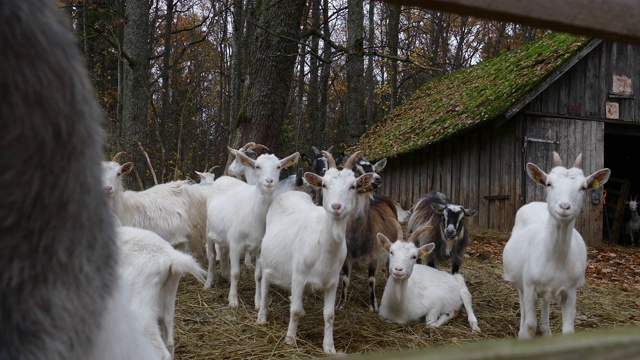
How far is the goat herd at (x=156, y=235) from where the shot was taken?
2.26 ft

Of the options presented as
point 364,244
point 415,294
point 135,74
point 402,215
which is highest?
point 135,74

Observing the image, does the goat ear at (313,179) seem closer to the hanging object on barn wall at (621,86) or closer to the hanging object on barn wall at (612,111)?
the hanging object on barn wall at (612,111)

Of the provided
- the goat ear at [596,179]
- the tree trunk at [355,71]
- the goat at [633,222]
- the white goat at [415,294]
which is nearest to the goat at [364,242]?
the white goat at [415,294]

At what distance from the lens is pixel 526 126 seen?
14.9 metres

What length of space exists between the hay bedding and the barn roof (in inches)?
197

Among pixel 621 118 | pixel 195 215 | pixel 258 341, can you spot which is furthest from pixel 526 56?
pixel 258 341

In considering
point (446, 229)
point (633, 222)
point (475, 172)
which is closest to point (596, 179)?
point (446, 229)

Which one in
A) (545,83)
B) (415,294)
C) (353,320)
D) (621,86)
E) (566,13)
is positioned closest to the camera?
(566,13)

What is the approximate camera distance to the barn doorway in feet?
61.9

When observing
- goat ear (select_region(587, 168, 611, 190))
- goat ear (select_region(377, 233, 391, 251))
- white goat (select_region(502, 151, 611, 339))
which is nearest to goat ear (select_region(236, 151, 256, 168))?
goat ear (select_region(377, 233, 391, 251))

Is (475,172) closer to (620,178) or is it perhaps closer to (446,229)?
(446,229)

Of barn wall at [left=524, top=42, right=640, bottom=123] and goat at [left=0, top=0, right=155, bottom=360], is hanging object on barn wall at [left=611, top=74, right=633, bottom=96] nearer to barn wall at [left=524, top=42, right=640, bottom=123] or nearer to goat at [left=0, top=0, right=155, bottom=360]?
barn wall at [left=524, top=42, right=640, bottom=123]

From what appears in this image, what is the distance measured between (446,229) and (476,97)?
8754mm

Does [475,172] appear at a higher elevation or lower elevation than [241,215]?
higher
